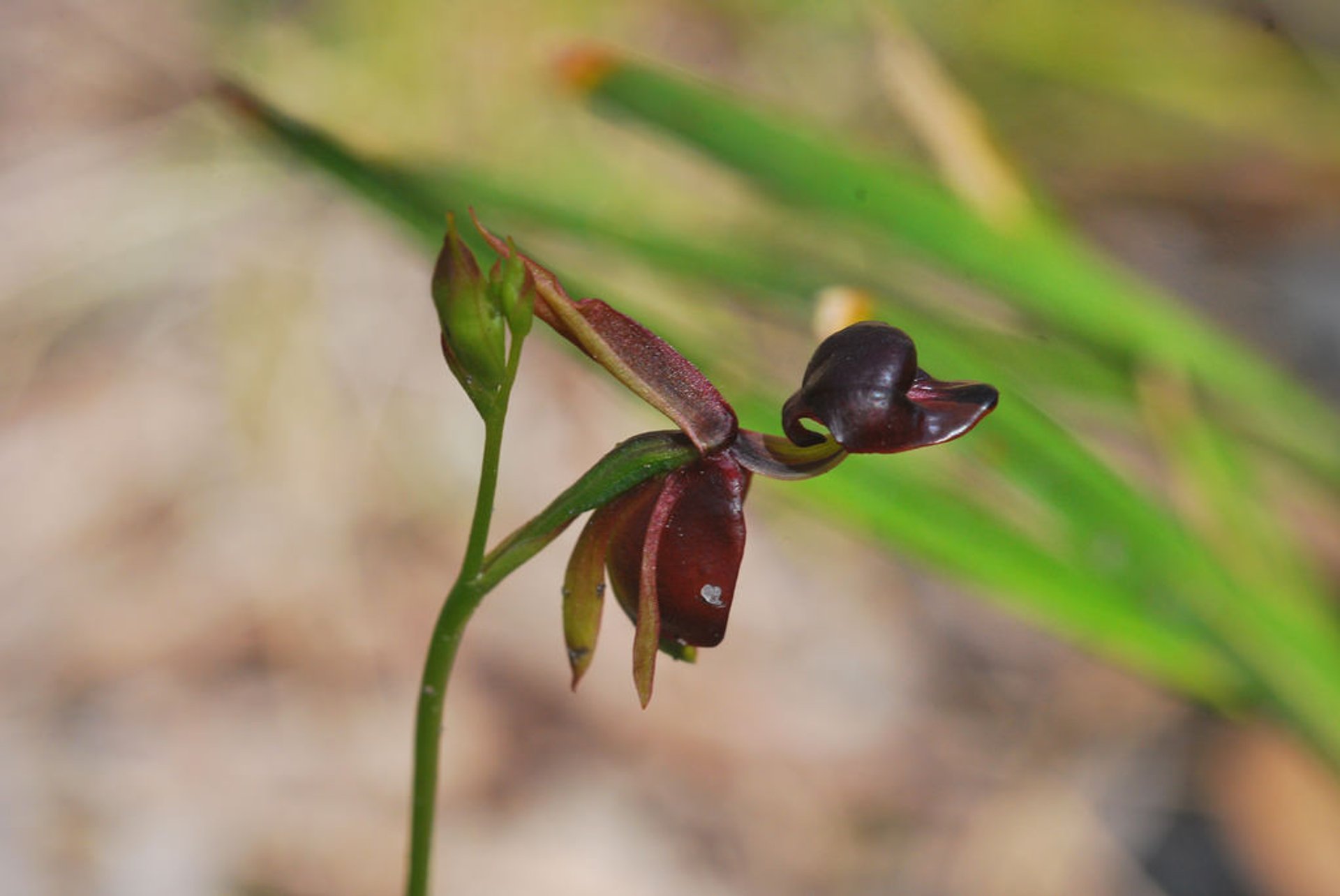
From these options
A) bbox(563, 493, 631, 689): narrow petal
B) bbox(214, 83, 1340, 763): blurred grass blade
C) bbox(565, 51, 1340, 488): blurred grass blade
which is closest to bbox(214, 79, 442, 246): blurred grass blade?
bbox(214, 83, 1340, 763): blurred grass blade

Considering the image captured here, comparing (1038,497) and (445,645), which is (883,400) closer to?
(445,645)

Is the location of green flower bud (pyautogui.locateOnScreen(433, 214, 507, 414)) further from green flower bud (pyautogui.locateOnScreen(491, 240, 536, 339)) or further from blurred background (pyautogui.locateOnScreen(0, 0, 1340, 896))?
blurred background (pyautogui.locateOnScreen(0, 0, 1340, 896))

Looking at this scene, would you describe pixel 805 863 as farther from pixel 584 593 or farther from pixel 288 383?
pixel 584 593

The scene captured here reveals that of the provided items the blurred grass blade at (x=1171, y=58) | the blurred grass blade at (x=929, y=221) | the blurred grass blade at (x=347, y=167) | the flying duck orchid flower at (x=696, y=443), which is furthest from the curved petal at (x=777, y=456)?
the blurred grass blade at (x=1171, y=58)

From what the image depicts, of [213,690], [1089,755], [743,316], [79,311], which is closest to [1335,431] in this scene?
[1089,755]

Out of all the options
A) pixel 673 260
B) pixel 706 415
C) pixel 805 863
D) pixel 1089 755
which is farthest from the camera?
pixel 1089 755

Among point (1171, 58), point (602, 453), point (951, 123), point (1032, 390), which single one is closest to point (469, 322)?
point (951, 123)

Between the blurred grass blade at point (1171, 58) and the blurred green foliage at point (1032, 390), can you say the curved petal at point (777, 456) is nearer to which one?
the blurred green foliage at point (1032, 390)
